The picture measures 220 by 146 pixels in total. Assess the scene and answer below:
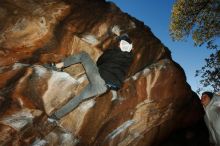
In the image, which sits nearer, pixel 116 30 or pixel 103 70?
pixel 103 70

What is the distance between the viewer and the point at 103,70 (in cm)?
742

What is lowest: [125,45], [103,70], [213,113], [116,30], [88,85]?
[88,85]

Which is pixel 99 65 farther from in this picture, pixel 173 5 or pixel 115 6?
pixel 173 5

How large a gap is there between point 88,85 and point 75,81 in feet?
3.17

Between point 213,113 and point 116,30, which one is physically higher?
point 116,30

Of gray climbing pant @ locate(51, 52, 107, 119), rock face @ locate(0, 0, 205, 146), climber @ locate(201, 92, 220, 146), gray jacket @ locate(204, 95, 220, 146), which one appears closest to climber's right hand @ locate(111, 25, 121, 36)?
rock face @ locate(0, 0, 205, 146)

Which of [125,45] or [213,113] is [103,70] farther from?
[213,113]

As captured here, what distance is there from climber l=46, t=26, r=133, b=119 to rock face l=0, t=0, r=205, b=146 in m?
0.68

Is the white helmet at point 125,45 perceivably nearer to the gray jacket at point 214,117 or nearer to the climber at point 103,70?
the climber at point 103,70

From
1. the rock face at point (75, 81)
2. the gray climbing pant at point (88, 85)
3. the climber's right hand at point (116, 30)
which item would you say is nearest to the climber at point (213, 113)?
the rock face at point (75, 81)

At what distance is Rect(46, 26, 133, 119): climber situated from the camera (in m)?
7.45

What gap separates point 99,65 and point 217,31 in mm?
11795

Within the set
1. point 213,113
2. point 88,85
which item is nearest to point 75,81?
point 88,85

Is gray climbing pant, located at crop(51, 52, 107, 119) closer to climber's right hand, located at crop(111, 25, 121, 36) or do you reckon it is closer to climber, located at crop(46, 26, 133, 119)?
climber, located at crop(46, 26, 133, 119)
